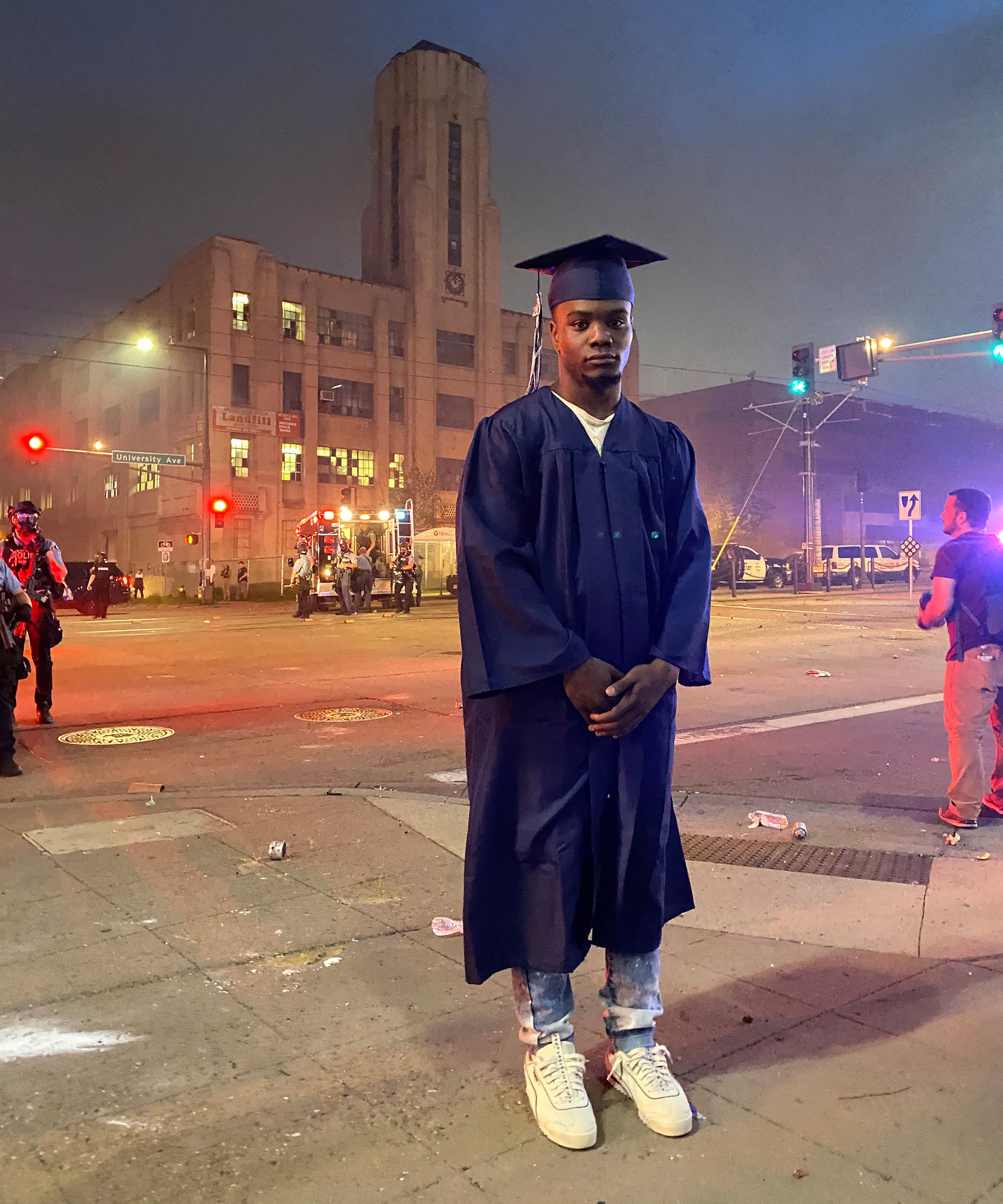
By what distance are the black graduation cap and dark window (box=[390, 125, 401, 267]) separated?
56.7 meters

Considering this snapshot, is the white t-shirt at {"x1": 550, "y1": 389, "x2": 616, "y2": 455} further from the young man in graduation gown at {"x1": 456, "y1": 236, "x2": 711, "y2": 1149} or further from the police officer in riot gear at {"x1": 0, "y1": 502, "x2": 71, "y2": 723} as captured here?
the police officer in riot gear at {"x1": 0, "y1": 502, "x2": 71, "y2": 723}

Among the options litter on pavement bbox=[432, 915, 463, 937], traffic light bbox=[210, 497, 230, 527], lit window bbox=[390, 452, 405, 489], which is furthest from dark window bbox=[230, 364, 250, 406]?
litter on pavement bbox=[432, 915, 463, 937]

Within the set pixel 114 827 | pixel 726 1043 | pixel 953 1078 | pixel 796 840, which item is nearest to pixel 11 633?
pixel 114 827

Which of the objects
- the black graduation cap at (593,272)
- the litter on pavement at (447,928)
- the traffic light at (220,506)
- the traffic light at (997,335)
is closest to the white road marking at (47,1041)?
the litter on pavement at (447,928)

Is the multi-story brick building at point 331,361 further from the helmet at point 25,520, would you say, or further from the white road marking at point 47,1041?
the white road marking at point 47,1041

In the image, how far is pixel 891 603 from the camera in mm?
29672

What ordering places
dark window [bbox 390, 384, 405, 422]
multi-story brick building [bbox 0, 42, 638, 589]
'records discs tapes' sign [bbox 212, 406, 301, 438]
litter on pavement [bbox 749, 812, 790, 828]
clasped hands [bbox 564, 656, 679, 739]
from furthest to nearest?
dark window [bbox 390, 384, 405, 422], multi-story brick building [bbox 0, 42, 638, 589], 'records discs tapes' sign [bbox 212, 406, 301, 438], litter on pavement [bbox 749, 812, 790, 828], clasped hands [bbox 564, 656, 679, 739]

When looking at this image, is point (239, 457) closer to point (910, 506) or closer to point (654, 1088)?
point (910, 506)

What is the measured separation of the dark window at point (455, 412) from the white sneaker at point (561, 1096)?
54584 mm

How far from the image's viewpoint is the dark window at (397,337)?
54562 millimetres

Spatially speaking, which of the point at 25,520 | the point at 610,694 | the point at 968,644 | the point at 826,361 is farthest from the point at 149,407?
the point at 610,694

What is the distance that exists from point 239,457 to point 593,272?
159 ft

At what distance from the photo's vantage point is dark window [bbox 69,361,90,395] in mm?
64688

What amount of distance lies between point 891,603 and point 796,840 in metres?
26.3
